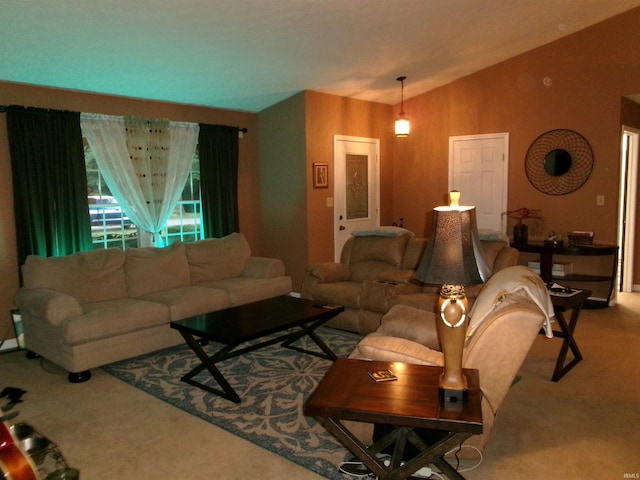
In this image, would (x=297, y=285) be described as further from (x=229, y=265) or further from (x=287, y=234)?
(x=229, y=265)

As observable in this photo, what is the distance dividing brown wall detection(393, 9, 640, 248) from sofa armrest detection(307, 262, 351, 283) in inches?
101

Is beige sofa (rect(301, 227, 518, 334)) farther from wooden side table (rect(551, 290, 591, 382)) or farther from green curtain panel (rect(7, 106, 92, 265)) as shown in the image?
green curtain panel (rect(7, 106, 92, 265))

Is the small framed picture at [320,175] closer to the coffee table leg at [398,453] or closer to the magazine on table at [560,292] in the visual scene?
the magazine on table at [560,292]

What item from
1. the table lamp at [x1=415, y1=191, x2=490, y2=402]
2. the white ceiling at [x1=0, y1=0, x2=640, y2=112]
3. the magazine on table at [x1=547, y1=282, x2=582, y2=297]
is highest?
the white ceiling at [x1=0, y1=0, x2=640, y2=112]

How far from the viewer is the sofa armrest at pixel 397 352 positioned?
99.7 inches

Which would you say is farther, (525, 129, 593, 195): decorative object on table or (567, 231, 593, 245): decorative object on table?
(525, 129, 593, 195): decorative object on table

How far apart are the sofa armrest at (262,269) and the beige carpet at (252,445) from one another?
1887 millimetres

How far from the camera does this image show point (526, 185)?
6441mm

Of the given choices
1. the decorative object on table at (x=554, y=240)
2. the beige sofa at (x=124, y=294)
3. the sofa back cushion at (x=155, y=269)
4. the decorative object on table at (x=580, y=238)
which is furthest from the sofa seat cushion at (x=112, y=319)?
the decorative object on table at (x=580, y=238)

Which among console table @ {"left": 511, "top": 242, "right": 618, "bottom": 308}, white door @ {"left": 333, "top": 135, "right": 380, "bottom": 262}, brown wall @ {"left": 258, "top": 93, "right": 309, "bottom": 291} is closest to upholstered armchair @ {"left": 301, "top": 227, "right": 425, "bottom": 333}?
brown wall @ {"left": 258, "top": 93, "right": 309, "bottom": 291}

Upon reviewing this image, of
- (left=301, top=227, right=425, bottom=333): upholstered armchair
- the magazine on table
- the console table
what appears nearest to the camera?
the magazine on table

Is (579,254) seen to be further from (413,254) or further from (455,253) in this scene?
(455,253)

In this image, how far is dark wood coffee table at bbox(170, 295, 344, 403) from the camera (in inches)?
134

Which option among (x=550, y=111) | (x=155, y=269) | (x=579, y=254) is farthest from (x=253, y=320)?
(x=550, y=111)
